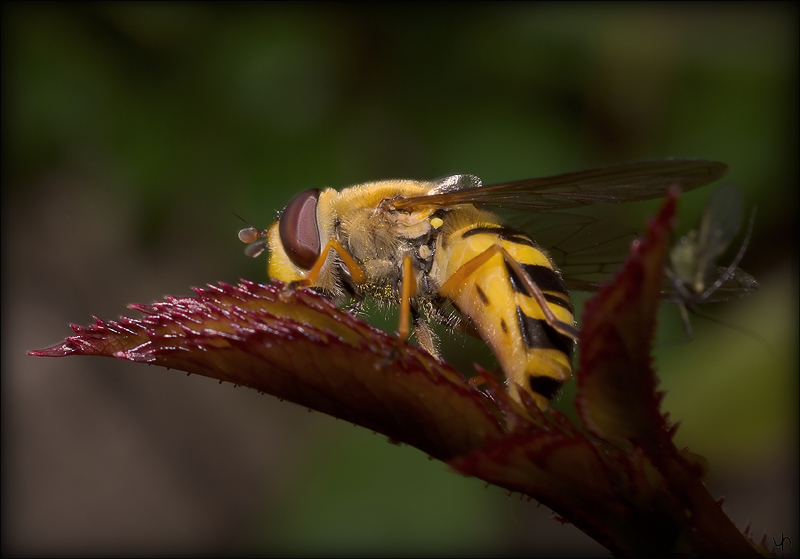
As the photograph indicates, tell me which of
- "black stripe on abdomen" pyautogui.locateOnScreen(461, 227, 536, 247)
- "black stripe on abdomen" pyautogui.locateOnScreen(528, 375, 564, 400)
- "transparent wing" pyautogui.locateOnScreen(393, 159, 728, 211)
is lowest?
"black stripe on abdomen" pyautogui.locateOnScreen(528, 375, 564, 400)

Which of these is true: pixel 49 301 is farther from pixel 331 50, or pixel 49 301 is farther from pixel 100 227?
pixel 331 50

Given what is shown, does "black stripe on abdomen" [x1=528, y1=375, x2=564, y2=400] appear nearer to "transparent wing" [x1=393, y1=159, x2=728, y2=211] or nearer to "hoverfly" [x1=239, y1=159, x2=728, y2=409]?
"hoverfly" [x1=239, y1=159, x2=728, y2=409]

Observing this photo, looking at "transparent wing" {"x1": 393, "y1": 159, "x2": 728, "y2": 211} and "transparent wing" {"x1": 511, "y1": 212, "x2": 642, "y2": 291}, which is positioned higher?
"transparent wing" {"x1": 393, "y1": 159, "x2": 728, "y2": 211}

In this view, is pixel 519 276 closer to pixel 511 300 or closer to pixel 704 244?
pixel 511 300

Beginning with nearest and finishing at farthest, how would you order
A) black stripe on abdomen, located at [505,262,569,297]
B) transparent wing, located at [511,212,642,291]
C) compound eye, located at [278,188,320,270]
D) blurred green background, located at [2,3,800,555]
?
black stripe on abdomen, located at [505,262,569,297]
compound eye, located at [278,188,320,270]
transparent wing, located at [511,212,642,291]
blurred green background, located at [2,3,800,555]

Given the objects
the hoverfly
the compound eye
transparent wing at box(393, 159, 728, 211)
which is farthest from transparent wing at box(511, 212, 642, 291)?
the compound eye

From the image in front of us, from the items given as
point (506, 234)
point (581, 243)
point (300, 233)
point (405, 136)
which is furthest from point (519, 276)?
point (405, 136)

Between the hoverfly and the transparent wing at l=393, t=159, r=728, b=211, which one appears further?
the hoverfly
